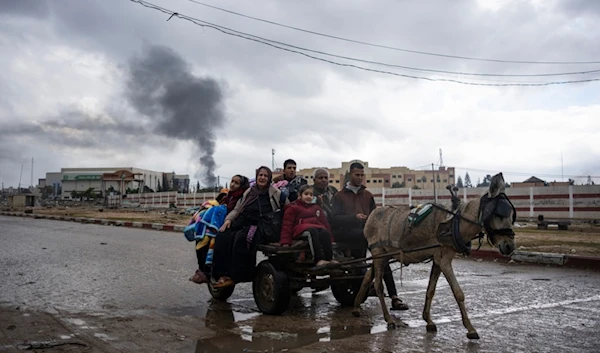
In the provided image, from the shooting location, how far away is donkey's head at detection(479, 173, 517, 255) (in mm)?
4629

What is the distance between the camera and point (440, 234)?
5.09m

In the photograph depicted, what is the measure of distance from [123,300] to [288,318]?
8.19ft

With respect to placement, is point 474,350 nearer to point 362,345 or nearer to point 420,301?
point 362,345

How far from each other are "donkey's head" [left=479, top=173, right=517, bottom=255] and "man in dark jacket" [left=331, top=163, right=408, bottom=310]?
6.86 ft

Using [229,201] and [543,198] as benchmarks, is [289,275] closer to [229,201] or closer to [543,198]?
[229,201]

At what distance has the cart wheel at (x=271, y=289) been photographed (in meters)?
6.01

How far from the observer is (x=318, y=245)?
238 inches

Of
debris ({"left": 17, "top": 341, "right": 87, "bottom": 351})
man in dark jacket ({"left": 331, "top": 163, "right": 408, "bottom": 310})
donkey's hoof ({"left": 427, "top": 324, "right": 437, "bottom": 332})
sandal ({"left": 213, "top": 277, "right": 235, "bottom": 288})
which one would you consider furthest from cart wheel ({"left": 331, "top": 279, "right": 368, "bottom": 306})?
debris ({"left": 17, "top": 341, "right": 87, "bottom": 351})

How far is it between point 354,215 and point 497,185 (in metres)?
2.35

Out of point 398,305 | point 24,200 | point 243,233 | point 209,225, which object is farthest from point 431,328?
point 24,200

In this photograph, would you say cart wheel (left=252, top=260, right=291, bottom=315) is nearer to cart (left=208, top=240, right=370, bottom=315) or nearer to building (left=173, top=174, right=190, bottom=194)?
cart (left=208, top=240, right=370, bottom=315)

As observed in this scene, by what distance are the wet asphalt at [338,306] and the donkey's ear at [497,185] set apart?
143cm

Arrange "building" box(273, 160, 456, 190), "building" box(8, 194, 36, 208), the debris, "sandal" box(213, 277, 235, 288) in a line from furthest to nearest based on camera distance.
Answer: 1. "building" box(273, 160, 456, 190)
2. "building" box(8, 194, 36, 208)
3. "sandal" box(213, 277, 235, 288)
4. the debris

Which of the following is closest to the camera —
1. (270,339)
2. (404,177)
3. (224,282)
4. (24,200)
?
(270,339)
